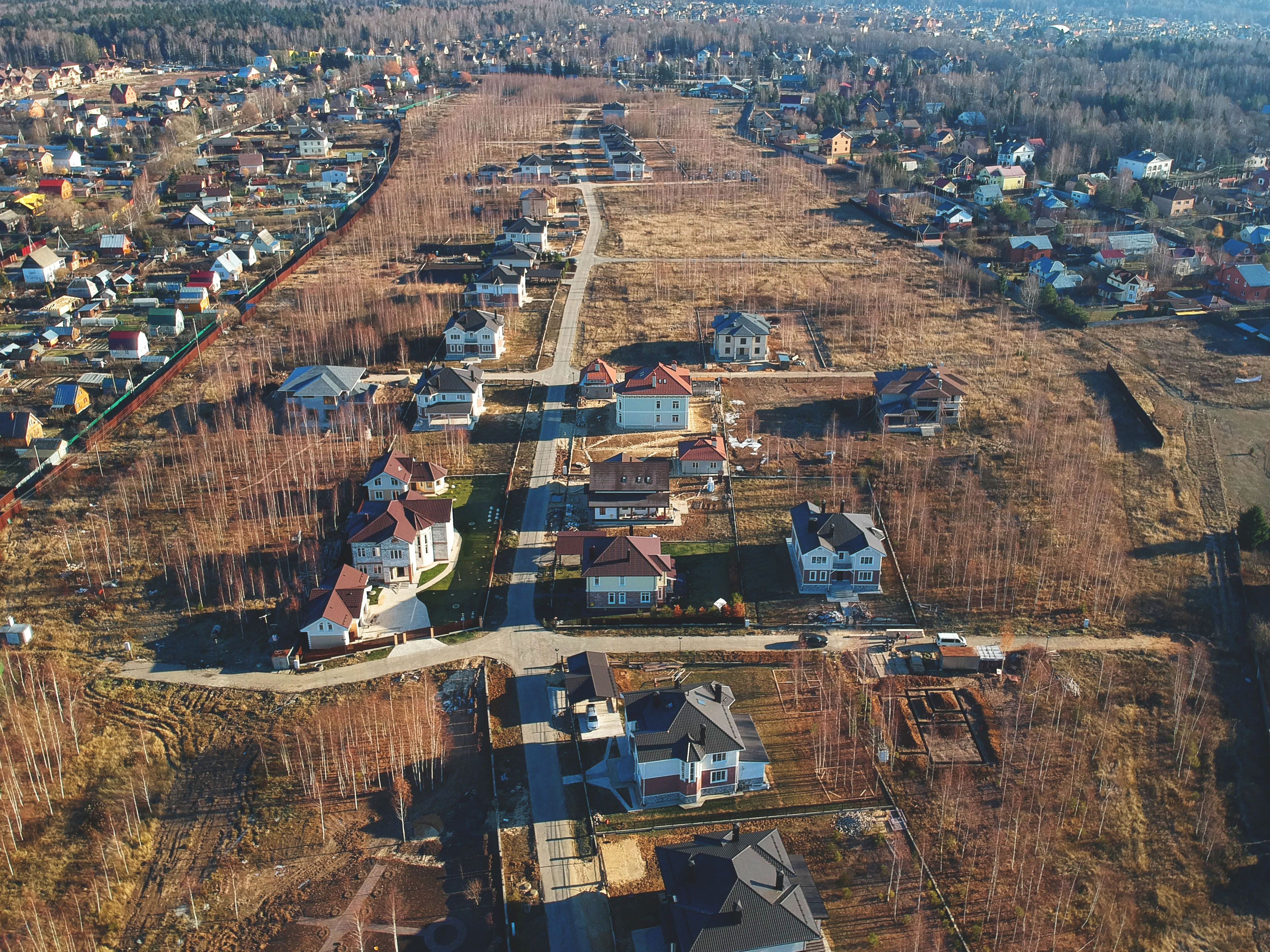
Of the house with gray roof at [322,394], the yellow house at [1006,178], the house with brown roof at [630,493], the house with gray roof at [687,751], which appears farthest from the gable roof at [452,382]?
Result: the yellow house at [1006,178]

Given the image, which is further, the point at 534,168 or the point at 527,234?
the point at 534,168

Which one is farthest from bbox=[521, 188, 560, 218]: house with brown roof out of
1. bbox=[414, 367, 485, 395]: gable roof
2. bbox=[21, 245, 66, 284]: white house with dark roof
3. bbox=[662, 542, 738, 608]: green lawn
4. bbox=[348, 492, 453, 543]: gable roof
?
bbox=[662, 542, 738, 608]: green lawn

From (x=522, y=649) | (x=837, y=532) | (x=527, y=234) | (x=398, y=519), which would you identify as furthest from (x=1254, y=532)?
(x=527, y=234)

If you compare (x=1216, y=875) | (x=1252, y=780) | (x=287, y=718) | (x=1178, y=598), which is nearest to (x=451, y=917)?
(x=287, y=718)

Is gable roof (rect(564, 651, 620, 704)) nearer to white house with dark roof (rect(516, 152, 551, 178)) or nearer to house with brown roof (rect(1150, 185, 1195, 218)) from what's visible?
house with brown roof (rect(1150, 185, 1195, 218))

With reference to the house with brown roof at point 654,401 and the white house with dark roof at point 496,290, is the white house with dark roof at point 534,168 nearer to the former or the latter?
the white house with dark roof at point 496,290

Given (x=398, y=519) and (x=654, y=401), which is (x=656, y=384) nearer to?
(x=654, y=401)
